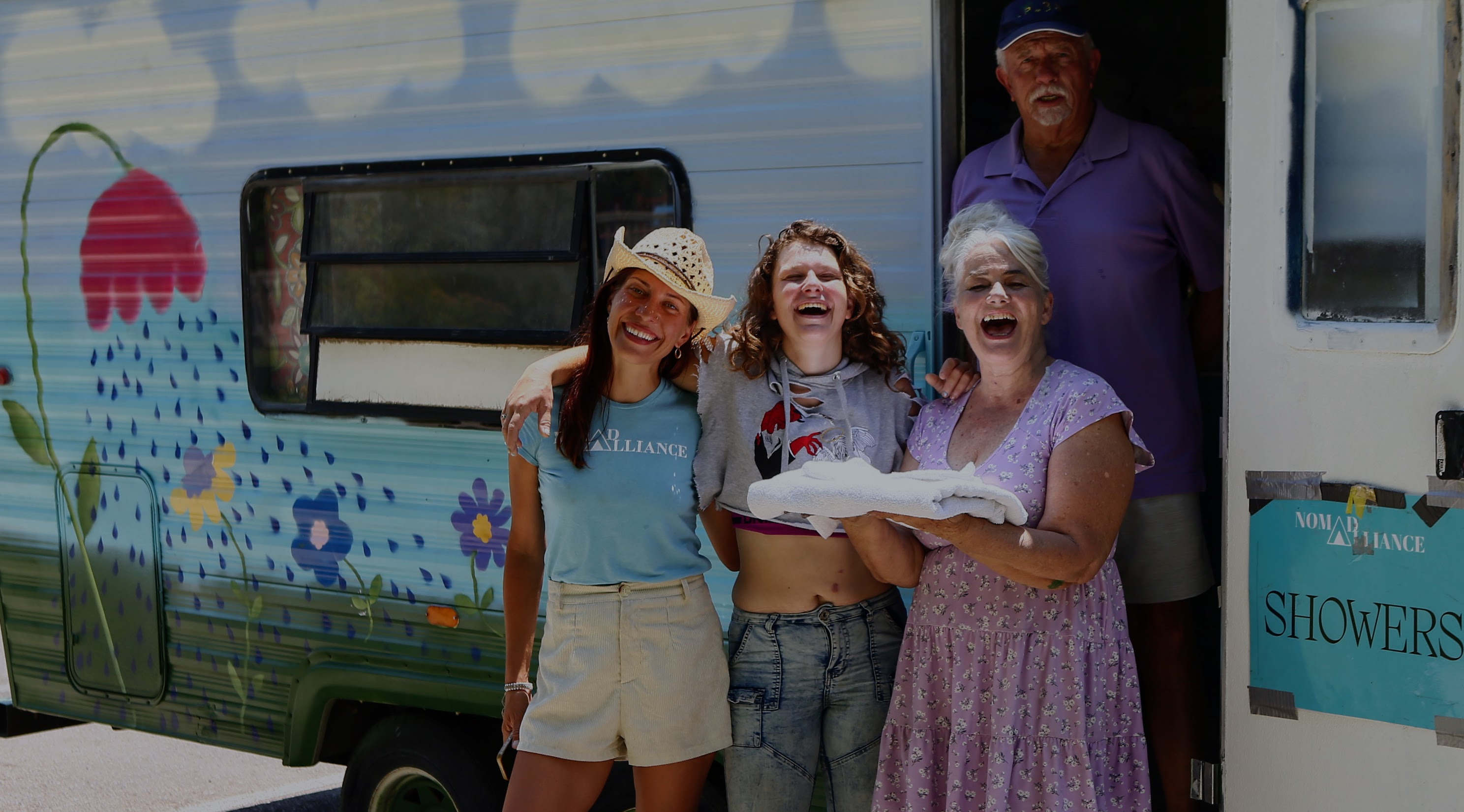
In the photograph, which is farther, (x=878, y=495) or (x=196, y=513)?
(x=196, y=513)

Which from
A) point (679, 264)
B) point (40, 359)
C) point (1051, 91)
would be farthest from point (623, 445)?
point (40, 359)

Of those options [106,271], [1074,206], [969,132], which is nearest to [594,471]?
[1074,206]

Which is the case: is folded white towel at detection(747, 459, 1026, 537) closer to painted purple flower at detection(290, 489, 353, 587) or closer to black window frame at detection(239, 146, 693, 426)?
black window frame at detection(239, 146, 693, 426)

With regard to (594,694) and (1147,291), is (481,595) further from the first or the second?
(1147,291)

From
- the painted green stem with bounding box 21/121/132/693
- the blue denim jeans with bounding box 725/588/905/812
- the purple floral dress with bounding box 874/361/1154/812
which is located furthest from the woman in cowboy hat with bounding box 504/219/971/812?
the painted green stem with bounding box 21/121/132/693

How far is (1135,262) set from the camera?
2.73m

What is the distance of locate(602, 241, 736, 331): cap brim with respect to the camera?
102 inches

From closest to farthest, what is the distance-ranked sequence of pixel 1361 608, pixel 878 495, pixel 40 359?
1. pixel 878 495
2. pixel 1361 608
3. pixel 40 359

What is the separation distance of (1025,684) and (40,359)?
133 inches

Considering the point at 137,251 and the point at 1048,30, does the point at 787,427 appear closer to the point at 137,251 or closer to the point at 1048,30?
the point at 1048,30

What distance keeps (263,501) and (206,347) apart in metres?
0.51

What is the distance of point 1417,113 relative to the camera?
2287 mm

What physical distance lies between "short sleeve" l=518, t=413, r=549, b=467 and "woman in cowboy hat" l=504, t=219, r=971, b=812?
14 mm

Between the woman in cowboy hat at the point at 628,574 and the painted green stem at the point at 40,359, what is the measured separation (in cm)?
208
